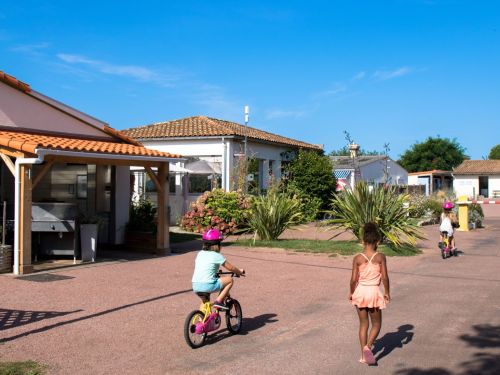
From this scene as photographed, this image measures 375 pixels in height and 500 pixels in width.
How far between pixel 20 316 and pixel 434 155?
6802cm

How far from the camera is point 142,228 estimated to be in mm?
15477

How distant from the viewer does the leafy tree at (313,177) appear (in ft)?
85.5

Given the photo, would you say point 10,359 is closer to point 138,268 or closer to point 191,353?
point 191,353

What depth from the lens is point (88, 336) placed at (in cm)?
662

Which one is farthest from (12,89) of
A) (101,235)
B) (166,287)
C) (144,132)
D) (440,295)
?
(144,132)

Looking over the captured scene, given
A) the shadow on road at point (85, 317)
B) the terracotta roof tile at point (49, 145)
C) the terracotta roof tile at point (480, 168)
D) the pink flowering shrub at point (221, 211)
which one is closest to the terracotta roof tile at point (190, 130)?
the pink flowering shrub at point (221, 211)

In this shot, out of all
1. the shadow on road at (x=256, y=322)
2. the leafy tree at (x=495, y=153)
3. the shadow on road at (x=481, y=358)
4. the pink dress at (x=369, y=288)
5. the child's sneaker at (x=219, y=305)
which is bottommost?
the shadow on road at (x=481, y=358)

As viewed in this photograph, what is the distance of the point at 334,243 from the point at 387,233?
5.58 ft

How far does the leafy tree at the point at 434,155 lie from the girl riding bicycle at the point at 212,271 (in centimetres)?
6631

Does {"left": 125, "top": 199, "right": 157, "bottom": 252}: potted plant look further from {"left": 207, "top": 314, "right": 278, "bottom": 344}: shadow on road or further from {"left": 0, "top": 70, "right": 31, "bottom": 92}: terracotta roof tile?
{"left": 207, "top": 314, "right": 278, "bottom": 344}: shadow on road

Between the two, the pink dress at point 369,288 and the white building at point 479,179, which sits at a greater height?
the white building at point 479,179

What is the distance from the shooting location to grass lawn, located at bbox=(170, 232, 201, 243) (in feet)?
57.8

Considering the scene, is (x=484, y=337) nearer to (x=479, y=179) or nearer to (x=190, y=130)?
(x=190, y=130)

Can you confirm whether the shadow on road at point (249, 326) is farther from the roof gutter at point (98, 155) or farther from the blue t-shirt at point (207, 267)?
the roof gutter at point (98, 155)
